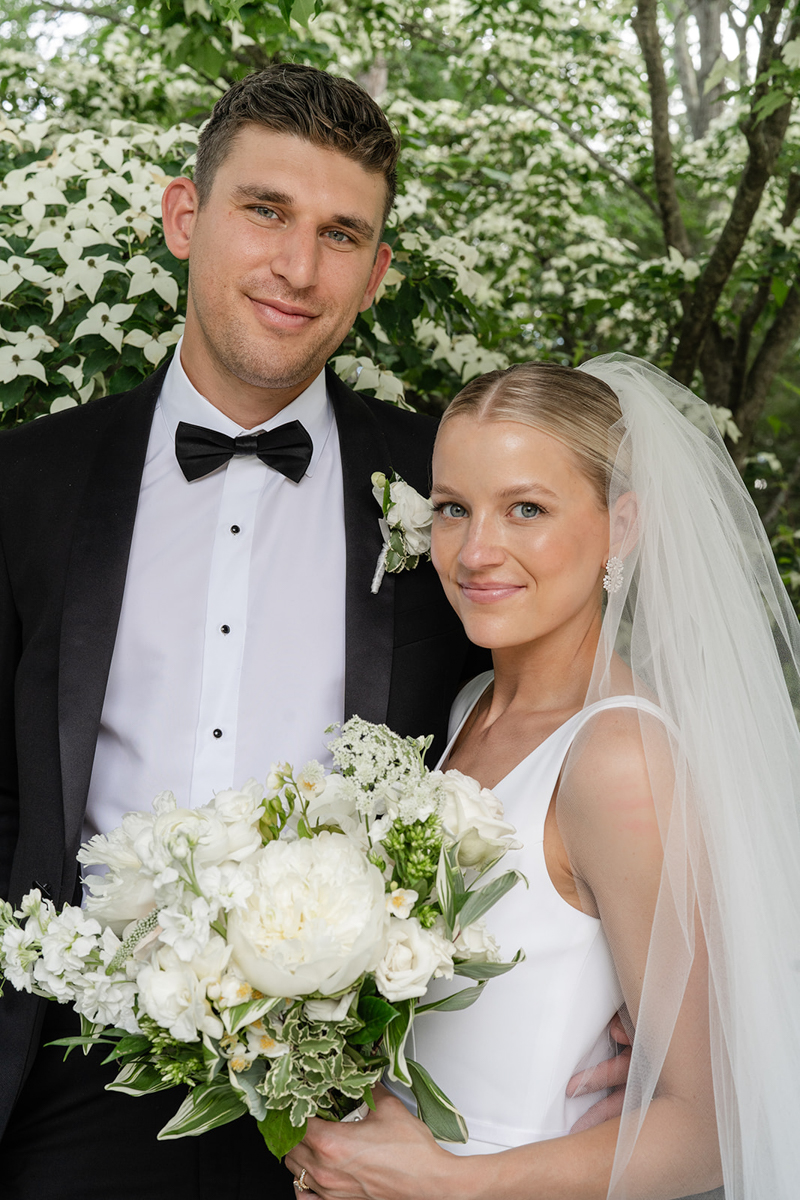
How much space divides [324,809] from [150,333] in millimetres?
1908

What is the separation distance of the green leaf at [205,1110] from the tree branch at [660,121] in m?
4.23

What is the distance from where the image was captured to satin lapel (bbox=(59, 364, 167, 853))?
2021 mm

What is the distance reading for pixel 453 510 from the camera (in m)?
2.01

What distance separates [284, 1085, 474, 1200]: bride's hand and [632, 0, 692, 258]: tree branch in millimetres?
4108

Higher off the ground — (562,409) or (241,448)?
(562,409)

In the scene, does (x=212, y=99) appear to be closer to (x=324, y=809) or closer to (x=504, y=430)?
(x=504, y=430)

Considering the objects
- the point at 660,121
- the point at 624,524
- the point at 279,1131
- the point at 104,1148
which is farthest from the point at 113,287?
the point at 660,121

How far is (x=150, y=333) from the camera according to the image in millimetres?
3027

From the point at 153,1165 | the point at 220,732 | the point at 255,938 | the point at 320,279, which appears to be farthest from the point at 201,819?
the point at 320,279

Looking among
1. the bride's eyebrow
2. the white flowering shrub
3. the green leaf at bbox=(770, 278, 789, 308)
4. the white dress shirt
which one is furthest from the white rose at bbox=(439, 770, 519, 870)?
the green leaf at bbox=(770, 278, 789, 308)

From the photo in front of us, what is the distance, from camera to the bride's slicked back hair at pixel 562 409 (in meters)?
1.92

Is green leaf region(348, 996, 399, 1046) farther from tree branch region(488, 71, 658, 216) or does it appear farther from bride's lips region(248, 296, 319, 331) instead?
tree branch region(488, 71, 658, 216)

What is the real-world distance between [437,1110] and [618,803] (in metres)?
0.50

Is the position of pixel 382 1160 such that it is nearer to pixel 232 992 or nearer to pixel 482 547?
pixel 232 992
